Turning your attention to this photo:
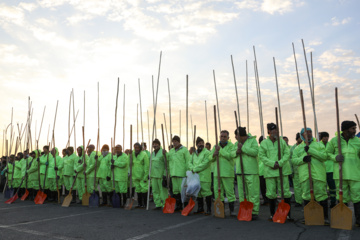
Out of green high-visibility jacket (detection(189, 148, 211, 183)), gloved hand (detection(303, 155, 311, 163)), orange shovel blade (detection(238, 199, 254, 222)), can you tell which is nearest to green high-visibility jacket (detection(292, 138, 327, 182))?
gloved hand (detection(303, 155, 311, 163))

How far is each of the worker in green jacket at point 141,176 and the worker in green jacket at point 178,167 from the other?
50.2 inches

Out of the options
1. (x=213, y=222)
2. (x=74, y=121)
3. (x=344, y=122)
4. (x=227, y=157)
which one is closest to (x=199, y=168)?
(x=227, y=157)

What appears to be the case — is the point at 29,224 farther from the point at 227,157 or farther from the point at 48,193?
the point at 48,193

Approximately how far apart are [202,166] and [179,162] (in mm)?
812

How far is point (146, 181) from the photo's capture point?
30.5 feet

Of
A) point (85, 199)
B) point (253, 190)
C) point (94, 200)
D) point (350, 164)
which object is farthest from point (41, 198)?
point (350, 164)

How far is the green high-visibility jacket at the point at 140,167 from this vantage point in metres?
9.30

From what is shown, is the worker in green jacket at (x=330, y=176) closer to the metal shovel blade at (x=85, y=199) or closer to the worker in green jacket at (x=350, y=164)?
the worker in green jacket at (x=350, y=164)

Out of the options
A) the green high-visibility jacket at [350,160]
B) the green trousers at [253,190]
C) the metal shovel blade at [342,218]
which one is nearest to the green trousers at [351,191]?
the green high-visibility jacket at [350,160]

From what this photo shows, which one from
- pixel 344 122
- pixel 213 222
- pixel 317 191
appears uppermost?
pixel 344 122

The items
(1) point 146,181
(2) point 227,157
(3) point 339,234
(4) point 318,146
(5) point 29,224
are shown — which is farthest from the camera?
(1) point 146,181

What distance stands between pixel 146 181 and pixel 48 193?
4.77 meters

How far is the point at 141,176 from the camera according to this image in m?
9.31

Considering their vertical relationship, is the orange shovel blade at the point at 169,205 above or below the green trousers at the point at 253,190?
below
